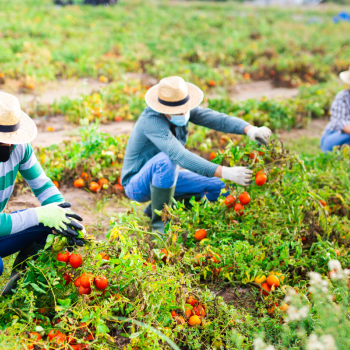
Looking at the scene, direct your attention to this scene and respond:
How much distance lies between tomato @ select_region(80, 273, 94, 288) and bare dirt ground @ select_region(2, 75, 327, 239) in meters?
0.78

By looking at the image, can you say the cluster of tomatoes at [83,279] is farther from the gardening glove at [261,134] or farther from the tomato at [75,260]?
the gardening glove at [261,134]

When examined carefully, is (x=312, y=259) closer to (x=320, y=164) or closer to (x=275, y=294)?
(x=275, y=294)

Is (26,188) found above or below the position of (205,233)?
below

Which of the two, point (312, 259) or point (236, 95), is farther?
point (236, 95)

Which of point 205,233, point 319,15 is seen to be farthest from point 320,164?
point 319,15

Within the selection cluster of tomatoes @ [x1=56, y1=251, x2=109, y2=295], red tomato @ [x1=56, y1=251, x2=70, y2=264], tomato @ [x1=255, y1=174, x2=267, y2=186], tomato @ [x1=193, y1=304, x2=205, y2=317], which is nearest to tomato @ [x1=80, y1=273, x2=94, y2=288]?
cluster of tomatoes @ [x1=56, y1=251, x2=109, y2=295]

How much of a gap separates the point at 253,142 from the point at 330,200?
111cm

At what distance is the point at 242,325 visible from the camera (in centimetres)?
197

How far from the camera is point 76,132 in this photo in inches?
174

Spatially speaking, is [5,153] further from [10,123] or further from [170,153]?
[170,153]

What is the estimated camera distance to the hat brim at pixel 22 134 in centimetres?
183

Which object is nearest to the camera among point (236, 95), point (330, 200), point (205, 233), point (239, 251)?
point (239, 251)

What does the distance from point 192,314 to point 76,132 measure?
307 cm

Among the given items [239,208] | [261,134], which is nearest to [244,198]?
[239,208]
